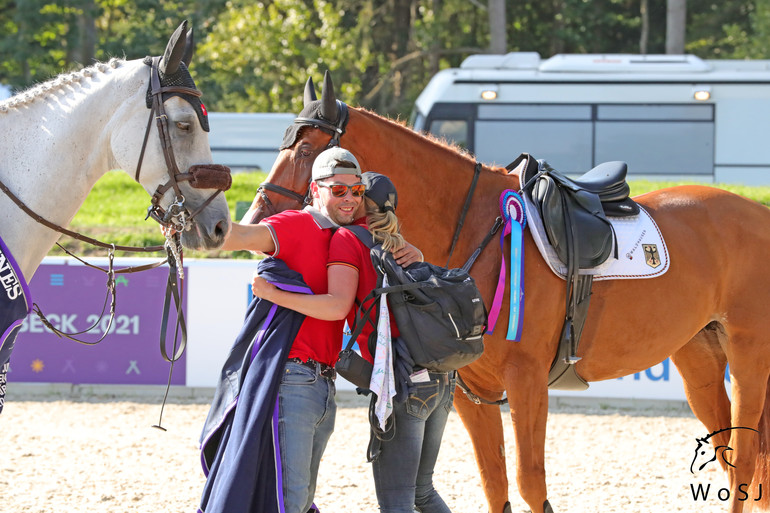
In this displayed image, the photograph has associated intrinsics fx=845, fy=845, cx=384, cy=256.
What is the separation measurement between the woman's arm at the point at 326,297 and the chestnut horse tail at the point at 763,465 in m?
2.85

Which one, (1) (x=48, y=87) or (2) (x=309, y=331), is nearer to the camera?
(2) (x=309, y=331)

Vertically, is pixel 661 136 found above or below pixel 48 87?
below

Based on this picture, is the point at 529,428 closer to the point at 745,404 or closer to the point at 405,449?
the point at 405,449

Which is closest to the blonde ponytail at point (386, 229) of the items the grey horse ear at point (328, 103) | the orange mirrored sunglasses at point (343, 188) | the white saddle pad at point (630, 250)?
the orange mirrored sunglasses at point (343, 188)

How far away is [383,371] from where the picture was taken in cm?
289

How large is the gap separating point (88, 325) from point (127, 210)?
4.56 metres

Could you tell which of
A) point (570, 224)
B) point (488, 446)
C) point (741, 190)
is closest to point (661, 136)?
point (741, 190)

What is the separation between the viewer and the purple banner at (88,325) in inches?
310

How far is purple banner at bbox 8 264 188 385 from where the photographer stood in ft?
25.8

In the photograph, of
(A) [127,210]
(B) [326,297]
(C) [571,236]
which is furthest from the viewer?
(A) [127,210]

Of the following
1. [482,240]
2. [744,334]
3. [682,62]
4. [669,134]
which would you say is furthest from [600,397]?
[682,62]

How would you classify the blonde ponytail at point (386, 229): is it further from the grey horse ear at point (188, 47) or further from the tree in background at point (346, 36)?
the tree in background at point (346, 36)

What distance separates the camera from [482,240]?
13.1 feet

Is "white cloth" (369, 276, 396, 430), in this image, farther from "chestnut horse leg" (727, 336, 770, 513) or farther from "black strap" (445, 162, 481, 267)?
"chestnut horse leg" (727, 336, 770, 513)
